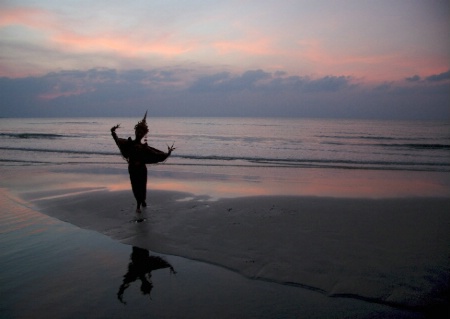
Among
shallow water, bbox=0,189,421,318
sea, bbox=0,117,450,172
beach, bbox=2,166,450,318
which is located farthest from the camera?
sea, bbox=0,117,450,172

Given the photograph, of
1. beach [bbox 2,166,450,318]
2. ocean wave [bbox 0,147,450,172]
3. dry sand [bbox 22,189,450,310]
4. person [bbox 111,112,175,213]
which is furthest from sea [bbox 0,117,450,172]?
person [bbox 111,112,175,213]

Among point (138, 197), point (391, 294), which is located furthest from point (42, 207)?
point (391, 294)

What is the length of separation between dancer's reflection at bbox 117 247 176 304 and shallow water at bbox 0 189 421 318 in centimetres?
5

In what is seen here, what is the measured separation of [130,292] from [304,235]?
3.43 meters

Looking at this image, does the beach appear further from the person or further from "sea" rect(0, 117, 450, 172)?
"sea" rect(0, 117, 450, 172)

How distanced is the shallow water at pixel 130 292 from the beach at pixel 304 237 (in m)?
0.04

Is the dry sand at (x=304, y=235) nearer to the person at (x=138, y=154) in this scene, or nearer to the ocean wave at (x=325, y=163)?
the person at (x=138, y=154)

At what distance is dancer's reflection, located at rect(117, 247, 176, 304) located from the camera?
4.02 metres

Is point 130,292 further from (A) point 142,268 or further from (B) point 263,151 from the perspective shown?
(B) point 263,151

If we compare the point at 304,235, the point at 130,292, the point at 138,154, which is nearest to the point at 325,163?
the point at 304,235

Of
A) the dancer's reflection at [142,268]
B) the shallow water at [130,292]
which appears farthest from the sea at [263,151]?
the shallow water at [130,292]

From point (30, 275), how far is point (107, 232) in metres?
1.94

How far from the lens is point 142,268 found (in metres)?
4.57

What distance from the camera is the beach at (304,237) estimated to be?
12.5 feet
